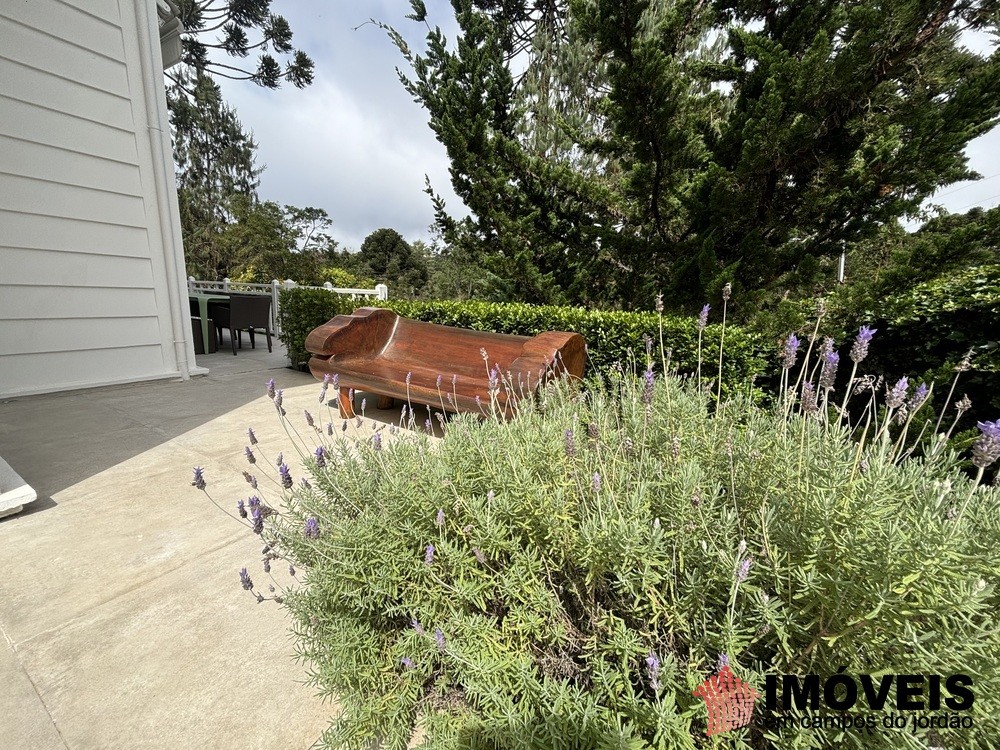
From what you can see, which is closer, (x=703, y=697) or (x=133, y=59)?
(x=703, y=697)

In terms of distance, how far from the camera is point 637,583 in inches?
38.4

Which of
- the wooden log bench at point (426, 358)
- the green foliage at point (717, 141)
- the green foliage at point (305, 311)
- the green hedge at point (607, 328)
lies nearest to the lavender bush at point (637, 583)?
the green hedge at point (607, 328)

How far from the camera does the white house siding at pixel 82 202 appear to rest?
4059mm

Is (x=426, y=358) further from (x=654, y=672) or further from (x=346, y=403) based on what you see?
(x=654, y=672)

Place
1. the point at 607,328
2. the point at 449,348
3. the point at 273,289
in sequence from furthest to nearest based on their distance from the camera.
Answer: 1. the point at 273,289
2. the point at 449,348
3. the point at 607,328

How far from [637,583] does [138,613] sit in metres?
1.86

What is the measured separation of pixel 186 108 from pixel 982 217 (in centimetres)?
2752

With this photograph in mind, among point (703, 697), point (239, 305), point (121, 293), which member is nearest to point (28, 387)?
point (121, 293)


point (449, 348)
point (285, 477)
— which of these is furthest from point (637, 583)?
point (449, 348)

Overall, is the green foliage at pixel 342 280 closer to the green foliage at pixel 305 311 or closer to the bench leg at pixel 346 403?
the green foliage at pixel 305 311

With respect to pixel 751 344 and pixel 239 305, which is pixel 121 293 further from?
pixel 751 344

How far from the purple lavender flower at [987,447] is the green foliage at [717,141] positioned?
11.6ft

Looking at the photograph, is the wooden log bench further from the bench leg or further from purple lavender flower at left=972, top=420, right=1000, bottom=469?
purple lavender flower at left=972, top=420, right=1000, bottom=469

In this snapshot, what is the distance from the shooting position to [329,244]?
22.9m
